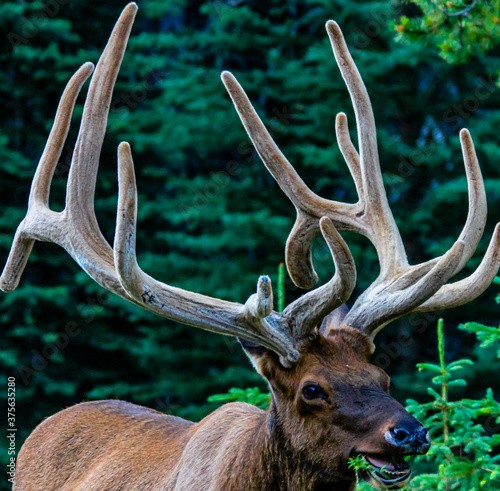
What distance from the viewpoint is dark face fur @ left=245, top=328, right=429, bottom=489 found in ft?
11.2

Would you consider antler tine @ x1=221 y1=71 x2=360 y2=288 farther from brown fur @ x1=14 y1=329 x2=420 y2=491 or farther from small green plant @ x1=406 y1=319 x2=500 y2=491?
small green plant @ x1=406 y1=319 x2=500 y2=491

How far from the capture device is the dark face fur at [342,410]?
3.41 metres

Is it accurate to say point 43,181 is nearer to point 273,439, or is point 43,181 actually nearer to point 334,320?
point 334,320

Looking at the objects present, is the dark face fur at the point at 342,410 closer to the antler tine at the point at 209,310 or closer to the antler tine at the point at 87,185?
the antler tine at the point at 209,310

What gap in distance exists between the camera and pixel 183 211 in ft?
49.9

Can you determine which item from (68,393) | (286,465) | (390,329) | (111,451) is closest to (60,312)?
(68,393)

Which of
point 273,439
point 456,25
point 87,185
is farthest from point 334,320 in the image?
point 456,25

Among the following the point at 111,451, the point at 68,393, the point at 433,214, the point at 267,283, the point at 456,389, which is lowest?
the point at 456,389

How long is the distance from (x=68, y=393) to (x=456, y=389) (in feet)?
18.3

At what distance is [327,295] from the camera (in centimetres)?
379

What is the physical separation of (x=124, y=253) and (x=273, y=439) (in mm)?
944

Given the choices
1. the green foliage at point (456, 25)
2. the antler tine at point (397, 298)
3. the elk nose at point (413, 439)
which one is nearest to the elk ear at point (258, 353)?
the antler tine at point (397, 298)

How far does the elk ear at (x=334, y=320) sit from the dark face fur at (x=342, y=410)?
13cm

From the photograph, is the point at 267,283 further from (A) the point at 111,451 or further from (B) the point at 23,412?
(B) the point at 23,412
